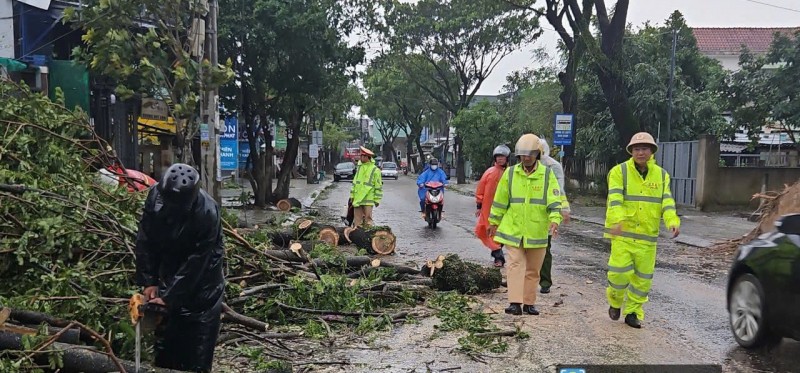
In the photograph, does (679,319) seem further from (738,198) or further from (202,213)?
(738,198)

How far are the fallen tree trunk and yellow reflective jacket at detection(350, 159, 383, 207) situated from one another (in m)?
7.70

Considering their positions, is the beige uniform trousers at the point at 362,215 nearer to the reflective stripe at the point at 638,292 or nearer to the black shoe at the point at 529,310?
the black shoe at the point at 529,310

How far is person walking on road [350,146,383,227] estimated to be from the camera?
1107 centimetres

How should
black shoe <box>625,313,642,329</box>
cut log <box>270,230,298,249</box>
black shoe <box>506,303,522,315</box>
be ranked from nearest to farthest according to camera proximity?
black shoe <box>625,313,642,329</box> → black shoe <box>506,303,522,315</box> → cut log <box>270,230,298,249</box>

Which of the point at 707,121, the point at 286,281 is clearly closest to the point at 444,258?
the point at 286,281

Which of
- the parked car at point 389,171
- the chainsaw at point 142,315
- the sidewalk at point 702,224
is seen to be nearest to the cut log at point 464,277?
the chainsaw at point 142,315

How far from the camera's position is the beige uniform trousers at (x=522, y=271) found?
5.94m

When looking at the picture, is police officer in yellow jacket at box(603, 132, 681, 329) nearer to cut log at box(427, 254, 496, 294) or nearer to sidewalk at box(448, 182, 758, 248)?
cut log at box(427, 254, 496, 294)

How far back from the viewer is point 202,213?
3412 millimetres

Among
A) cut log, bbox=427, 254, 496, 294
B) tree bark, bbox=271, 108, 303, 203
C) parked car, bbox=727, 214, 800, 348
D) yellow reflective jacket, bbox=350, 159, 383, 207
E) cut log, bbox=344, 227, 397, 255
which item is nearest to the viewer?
parked car, bbox=727, 214, 800, 348

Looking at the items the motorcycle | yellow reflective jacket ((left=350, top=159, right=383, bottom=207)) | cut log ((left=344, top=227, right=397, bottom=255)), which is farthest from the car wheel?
the motorcycle

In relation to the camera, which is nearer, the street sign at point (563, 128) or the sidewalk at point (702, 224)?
the sidewalk at point (702, 224)

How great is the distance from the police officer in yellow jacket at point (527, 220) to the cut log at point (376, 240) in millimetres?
3919

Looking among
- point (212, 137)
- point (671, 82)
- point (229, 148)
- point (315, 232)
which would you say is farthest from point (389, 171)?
point (315, 232)
